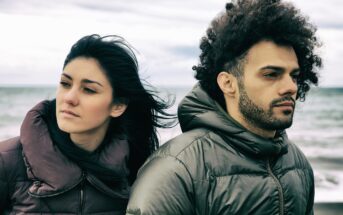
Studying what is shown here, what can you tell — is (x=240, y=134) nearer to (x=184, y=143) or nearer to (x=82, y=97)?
(x=184, y=143)

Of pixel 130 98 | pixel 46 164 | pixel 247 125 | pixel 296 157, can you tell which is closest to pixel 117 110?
pixel 130 98

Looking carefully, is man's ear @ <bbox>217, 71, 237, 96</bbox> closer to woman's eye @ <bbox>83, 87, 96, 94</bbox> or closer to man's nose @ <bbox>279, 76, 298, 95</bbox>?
man's nose @ <bbox>279, 76, 298, 95</bbox>

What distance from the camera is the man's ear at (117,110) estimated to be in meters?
3.00

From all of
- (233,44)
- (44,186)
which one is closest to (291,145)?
(233,44)

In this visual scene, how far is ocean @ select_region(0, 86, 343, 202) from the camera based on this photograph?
11.4m

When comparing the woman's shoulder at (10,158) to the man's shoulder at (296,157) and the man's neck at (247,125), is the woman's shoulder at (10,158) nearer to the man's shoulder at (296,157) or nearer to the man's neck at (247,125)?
the man's neck at (247,125)

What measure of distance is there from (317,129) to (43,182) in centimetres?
1940

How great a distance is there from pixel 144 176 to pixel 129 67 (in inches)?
30.6

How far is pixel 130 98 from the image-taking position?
Answer: 312 centimetres

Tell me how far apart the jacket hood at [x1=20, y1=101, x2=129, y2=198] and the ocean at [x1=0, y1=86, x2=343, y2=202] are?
29.5 inches

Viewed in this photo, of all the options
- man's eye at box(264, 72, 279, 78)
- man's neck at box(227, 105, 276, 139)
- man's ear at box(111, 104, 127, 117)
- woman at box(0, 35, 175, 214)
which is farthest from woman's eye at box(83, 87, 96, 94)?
man's eye at box(264, 72, 279, 78)

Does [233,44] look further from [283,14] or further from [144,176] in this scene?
[144,176]

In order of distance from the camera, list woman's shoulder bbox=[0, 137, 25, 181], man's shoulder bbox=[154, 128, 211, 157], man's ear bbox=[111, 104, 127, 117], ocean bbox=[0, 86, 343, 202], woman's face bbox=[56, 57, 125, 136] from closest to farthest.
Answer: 1. man's shoulder bbox=[154, 128, 211, 157]
2. woman's shoulder bbox=[0, 137, 25, 181]
3. woman's face bbox=[56, 57, 125, 136]
4. man's ear bbox=[111, 104, 127, 117]
5. ocean bbox=[0, 86, 343, 202]

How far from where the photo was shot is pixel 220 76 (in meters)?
2.79
